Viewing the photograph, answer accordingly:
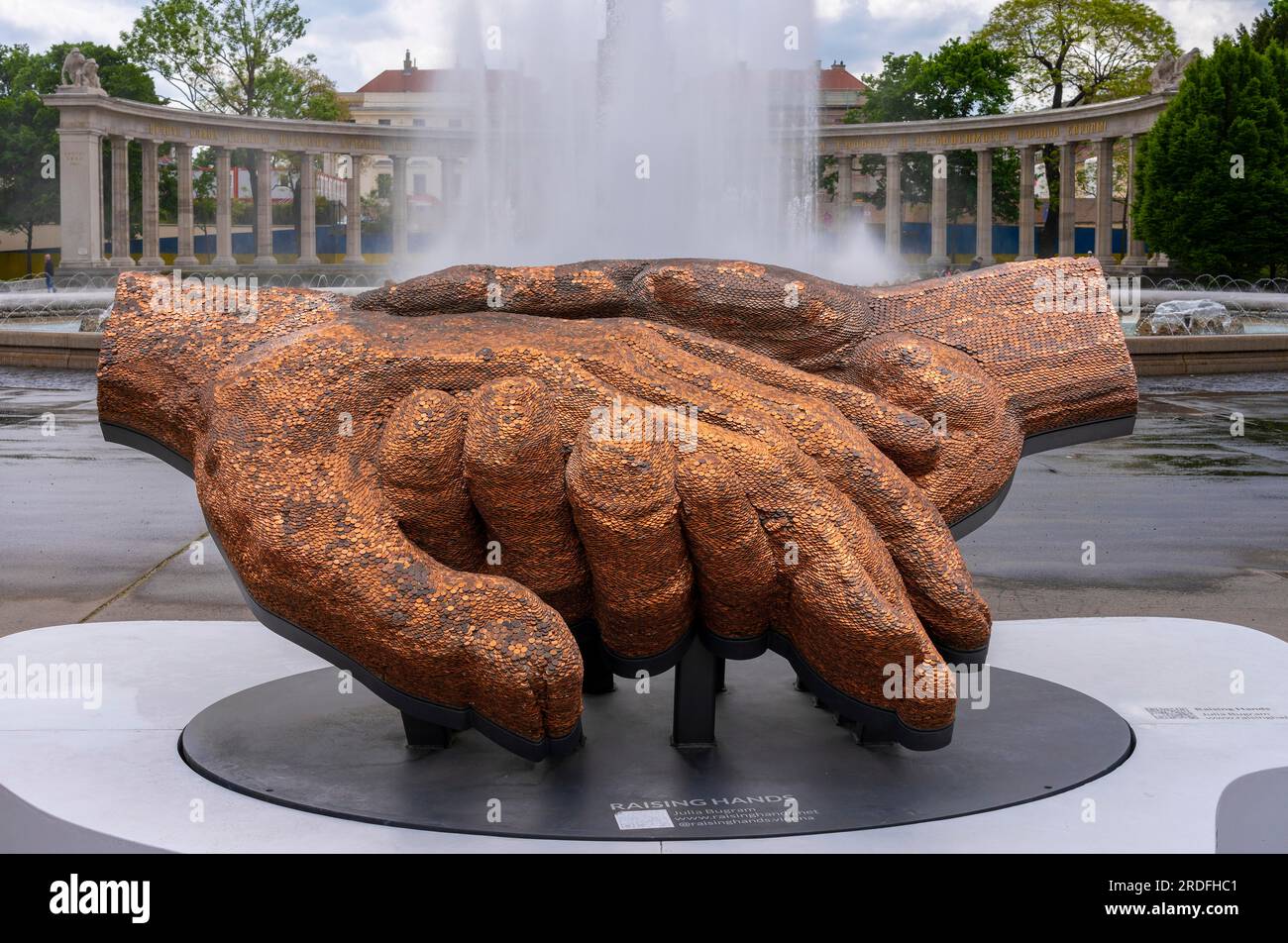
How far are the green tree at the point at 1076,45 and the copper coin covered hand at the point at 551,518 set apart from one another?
5192cm

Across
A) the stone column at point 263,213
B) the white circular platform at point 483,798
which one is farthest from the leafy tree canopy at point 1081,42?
the white circular platform at point 483,798

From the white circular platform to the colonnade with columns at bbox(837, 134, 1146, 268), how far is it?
137 ft

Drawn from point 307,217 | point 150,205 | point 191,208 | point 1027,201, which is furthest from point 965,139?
point 150,205

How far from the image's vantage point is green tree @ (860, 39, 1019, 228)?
56938 mm

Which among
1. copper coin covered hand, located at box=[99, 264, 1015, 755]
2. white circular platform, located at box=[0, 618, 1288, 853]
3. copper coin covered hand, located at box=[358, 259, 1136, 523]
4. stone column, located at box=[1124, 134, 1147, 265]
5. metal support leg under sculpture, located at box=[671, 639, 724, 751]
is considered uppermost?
stone column, located at box=[1124, 134, 1147, 265]

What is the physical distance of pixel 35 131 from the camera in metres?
56.7

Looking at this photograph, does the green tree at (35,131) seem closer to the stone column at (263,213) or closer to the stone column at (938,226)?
the stone column at (263,213)

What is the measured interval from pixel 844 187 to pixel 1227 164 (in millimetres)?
21293

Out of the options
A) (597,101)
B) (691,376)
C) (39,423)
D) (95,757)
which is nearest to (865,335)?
(691,376)

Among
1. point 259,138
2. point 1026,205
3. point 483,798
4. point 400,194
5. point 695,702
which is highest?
point 259,138

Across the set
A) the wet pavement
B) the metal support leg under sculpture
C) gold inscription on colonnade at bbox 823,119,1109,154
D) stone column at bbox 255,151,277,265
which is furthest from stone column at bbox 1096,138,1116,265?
the metal support leg under sculpture

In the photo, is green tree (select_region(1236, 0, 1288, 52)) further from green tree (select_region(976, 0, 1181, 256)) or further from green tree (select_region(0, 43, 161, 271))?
green tree (select_region(0, 43, 161, 271))

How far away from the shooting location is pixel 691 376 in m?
5.63

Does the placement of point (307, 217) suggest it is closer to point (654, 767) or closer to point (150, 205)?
point (150, 205)
